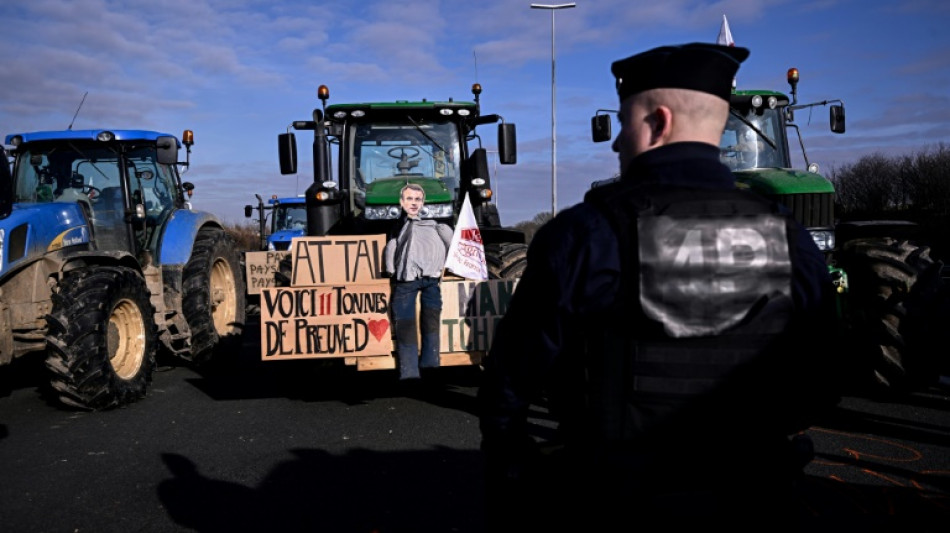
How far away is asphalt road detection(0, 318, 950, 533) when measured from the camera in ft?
14.0

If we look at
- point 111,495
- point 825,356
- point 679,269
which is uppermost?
point 679,269

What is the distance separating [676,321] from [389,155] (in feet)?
25.2

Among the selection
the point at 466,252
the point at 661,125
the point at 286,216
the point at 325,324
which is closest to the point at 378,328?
the point at 325,324

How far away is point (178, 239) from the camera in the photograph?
9211 millimetres

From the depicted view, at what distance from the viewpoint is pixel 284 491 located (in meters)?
4.80

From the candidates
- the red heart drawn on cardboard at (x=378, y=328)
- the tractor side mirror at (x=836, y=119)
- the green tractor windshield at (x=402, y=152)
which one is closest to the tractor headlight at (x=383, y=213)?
the green tractor windshield at (x=402, y=152)

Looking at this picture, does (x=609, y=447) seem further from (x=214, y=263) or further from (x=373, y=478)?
(x=214, y=263)

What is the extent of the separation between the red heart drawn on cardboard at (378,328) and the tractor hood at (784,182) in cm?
366

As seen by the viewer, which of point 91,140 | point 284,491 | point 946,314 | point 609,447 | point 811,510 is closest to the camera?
point 609,447

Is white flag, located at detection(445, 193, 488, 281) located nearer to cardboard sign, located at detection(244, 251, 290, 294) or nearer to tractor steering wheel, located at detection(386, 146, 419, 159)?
tractor steering wheel, located at detection(386, 146, 419, 159)

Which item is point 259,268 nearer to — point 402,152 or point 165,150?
point 165,150

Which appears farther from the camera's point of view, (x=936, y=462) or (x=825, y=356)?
(x=936, y=462)

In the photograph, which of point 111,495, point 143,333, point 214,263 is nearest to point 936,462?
point 111,495

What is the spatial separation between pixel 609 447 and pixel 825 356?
60 cm
